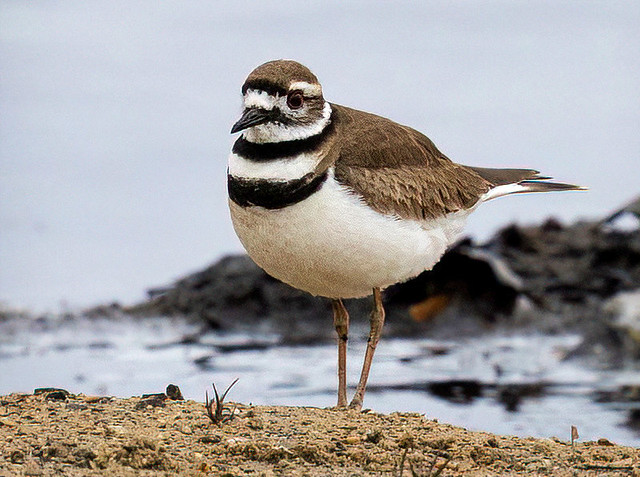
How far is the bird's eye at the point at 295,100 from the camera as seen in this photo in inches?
236

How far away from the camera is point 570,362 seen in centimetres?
916

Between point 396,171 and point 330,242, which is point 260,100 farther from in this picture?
point 396,171

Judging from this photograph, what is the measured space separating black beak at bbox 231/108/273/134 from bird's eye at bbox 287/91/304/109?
5.1 inches

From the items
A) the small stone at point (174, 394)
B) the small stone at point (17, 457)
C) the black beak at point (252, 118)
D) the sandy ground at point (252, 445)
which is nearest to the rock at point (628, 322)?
the sandy ground at point (252, 445)

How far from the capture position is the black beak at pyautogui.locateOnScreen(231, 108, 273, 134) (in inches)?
226

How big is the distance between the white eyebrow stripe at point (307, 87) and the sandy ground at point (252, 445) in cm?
162

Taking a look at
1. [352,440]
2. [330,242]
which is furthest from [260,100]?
[352,440]

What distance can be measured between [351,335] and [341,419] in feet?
15.3

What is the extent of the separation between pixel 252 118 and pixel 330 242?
724mm

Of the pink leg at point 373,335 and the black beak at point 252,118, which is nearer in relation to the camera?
the black beak at point 252,118

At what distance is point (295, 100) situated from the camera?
602 centimetres

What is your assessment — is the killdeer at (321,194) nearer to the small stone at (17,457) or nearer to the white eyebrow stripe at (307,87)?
the white eyebrow stripe at (307,87)

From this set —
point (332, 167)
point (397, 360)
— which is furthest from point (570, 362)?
point (332, 167)

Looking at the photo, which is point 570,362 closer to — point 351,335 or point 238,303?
point 351,335
